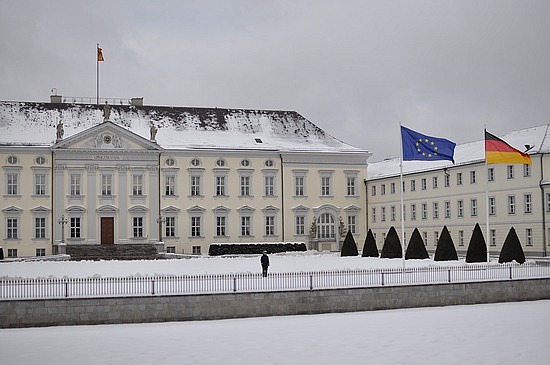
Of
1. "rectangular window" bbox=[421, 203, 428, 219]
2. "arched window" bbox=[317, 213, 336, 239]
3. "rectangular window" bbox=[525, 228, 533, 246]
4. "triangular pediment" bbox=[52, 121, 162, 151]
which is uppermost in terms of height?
"triangular pediment" bbox=[52, 121, 162, 151]

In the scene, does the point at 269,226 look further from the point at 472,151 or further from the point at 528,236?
the point at 528,236

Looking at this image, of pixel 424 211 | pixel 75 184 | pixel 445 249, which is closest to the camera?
pixel 445 249

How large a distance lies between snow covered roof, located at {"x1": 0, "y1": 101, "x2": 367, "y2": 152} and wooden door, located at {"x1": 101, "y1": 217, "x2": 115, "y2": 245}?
6994 millimetres

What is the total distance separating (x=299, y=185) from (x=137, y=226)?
1357 cm

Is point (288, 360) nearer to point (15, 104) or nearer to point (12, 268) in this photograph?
point (12, 268)

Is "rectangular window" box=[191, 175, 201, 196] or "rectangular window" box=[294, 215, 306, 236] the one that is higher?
"rectangular window" box=[191, 175, 201, 196]

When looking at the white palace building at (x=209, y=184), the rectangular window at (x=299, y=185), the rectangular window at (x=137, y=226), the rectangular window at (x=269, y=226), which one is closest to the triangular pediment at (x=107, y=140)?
the white palace building at (x=209, y=184)

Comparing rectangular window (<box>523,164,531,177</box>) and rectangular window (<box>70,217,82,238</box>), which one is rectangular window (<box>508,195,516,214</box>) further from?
rectangular window (<box>70,217,82,238</box>)

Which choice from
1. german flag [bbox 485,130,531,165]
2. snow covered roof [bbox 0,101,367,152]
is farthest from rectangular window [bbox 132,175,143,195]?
german flag [bbox 485,130,531,165]

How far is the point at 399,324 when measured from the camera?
26.7 meters

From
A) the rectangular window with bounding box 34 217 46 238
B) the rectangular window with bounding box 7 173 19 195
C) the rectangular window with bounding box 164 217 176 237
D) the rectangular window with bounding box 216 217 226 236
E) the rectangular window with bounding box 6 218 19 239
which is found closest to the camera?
the rectangular window with bounding box 6 218 19 239

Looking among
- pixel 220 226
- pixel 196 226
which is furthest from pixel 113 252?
pixel 220 226

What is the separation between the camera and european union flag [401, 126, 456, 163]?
3909 cm

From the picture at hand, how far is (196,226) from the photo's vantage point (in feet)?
206
